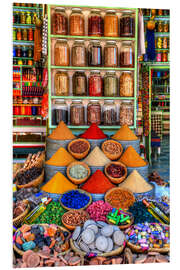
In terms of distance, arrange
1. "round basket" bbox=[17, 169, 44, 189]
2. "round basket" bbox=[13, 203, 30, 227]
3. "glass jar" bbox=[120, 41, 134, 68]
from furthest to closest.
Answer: "glass jar" bbox=[120, 41, 134, 68] → "round basket" bbox=[17, 169, 44, 189] → "round basket" bbox=[13, 203, 30, 227]

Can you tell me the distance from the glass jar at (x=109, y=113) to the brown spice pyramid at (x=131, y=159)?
0.43 meters

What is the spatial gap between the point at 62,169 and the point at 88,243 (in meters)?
0.82

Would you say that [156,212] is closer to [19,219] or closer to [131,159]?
[131,159]

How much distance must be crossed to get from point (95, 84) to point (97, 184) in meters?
1.08

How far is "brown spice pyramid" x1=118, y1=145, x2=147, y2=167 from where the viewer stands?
2539 millimetres

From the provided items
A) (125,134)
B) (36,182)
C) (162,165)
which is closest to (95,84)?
(125,134)

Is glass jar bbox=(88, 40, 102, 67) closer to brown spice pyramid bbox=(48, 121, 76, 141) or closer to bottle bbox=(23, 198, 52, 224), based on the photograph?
brown spice pyramid bbox=(48, 121, 76, 141)

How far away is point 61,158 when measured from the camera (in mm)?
2492

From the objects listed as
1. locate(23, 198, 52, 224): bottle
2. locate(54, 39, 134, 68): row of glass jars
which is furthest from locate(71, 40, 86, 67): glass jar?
locate(23, 198, 52, 224): bottle

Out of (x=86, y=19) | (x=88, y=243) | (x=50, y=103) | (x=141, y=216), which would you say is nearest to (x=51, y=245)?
(x=88, y=243)

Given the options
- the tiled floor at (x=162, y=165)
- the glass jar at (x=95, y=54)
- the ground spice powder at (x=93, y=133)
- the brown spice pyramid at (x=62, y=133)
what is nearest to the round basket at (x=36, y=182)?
the brown spice pyramid at (x=62, y=133)

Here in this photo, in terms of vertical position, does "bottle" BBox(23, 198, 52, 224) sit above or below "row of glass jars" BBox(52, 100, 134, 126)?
below

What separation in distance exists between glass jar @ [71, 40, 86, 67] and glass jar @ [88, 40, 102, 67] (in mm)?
63

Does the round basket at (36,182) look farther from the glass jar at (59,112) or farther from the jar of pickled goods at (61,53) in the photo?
Result: the jar of pickled goods at (61,53)
